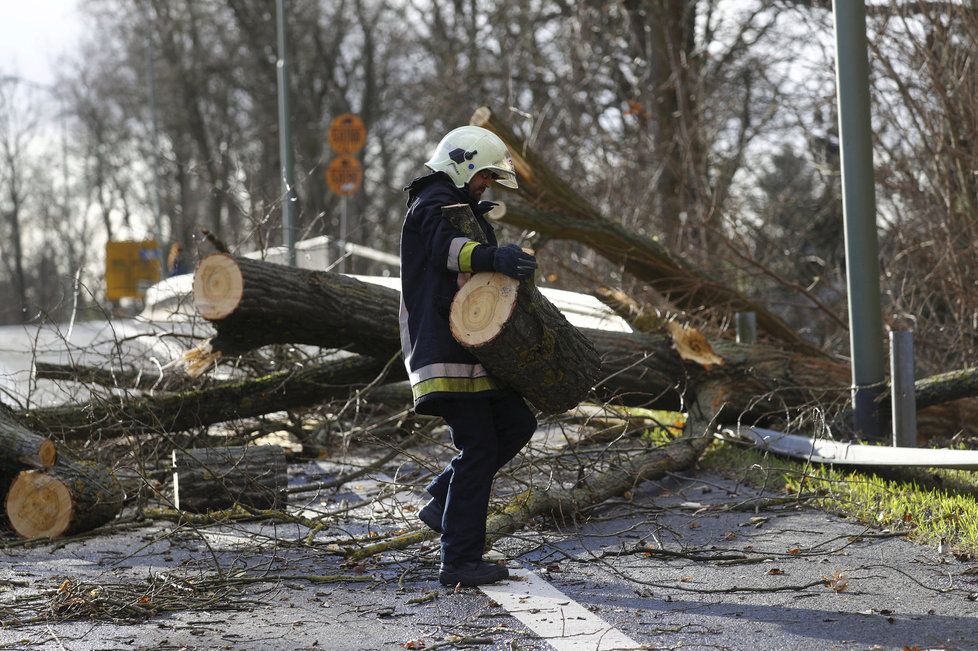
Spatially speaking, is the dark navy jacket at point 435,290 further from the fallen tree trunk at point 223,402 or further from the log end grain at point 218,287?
the fallen tree trunk at point 223,402

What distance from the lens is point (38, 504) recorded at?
637cm

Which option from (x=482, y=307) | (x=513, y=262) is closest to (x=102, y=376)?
(x=482, y=307)

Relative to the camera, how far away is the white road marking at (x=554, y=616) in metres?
4.11

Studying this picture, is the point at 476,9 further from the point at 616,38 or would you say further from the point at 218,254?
the point at 218,254

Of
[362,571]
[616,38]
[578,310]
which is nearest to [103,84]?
[616,38]

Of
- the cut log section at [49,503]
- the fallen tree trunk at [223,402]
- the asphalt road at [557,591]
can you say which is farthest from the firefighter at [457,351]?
the fallen tree trunk at [223,402]

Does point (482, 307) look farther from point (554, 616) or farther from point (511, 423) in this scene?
point (554, 616)

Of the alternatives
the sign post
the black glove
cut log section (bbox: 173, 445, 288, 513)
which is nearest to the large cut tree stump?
the black glove

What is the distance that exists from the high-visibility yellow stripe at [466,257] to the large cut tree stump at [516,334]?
0.24 ft

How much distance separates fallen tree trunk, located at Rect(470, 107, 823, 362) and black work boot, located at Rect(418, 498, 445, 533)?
3937 millimetres

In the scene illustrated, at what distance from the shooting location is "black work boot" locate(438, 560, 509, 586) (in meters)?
4.99

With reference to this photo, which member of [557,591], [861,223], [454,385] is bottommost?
[557,591]

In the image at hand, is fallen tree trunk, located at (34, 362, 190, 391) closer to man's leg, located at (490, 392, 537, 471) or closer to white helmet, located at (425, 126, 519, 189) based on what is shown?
man's leg, located at (490, 392, 537, 471)

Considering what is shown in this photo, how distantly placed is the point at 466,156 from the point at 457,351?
2.72 feet
